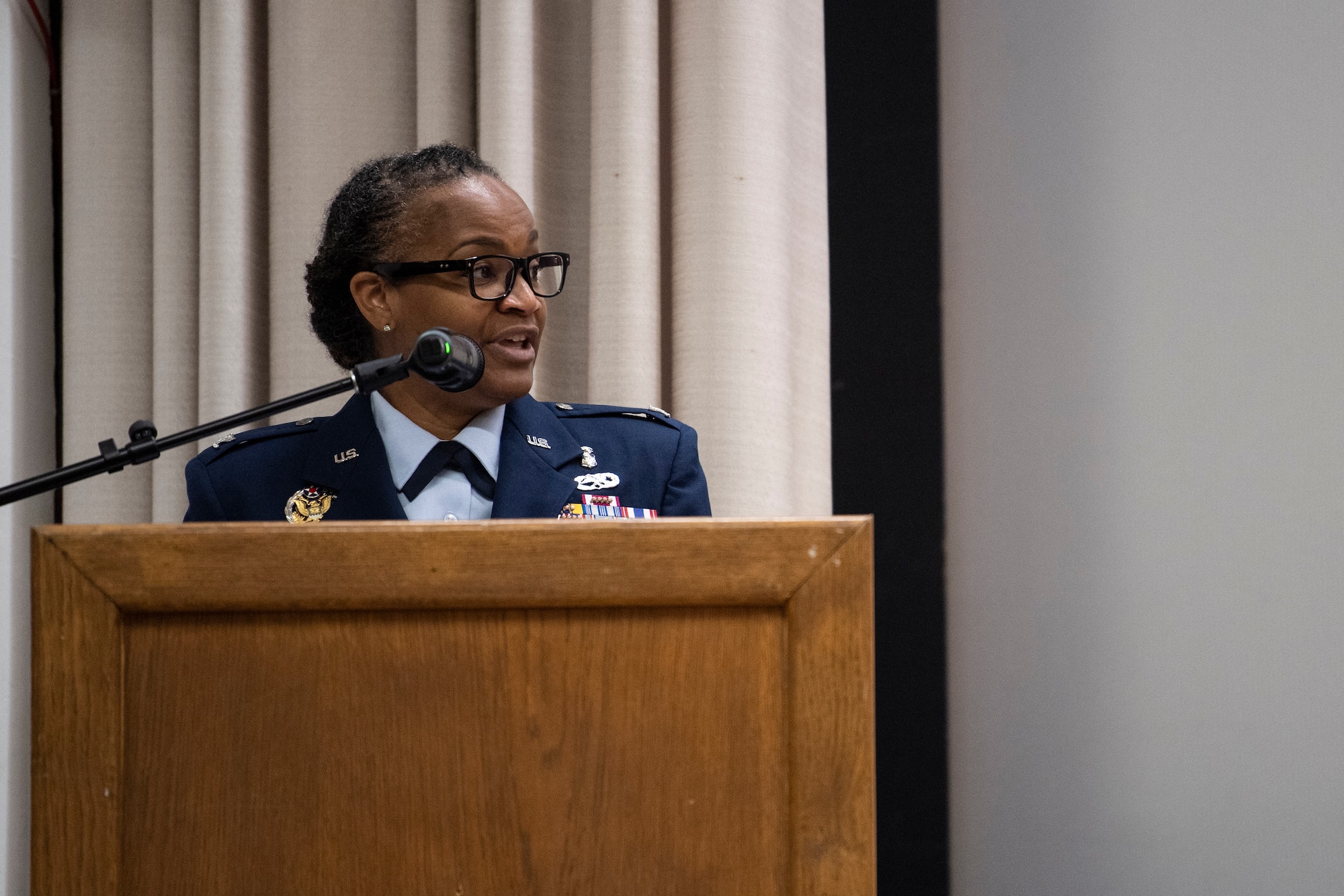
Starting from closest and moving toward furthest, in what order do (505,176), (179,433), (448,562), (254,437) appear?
(448,562), (179,433), (254,437), (505,176)

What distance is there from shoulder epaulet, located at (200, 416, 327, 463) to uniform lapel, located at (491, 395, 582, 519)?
25 cm

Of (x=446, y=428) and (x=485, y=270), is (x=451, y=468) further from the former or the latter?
(x=485, y=270)

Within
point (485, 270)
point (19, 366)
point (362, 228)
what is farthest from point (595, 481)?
point (19, 366)

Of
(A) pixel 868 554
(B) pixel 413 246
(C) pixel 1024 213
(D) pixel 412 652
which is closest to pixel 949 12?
(C) pixel 1024 213

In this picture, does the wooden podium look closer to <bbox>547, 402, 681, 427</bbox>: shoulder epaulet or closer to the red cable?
<bbox>547, 402, 681, 427</bbox>: shoulder epaulet

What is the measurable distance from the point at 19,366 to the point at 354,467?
0.81 meters

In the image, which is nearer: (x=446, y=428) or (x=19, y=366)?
(x=446, y=428)

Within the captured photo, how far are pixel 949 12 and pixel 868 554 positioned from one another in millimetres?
1346

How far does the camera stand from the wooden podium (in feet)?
1.90

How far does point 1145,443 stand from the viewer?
1519 millimetres

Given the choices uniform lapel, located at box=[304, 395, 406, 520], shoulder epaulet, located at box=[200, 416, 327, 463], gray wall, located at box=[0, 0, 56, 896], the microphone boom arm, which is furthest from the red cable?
the microphone boom arm

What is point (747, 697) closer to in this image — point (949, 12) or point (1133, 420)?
point (1133, 420)

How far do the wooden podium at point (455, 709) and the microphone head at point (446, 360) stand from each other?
0.71 feet

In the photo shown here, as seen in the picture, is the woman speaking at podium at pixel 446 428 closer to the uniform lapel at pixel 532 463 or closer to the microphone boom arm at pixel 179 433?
the uniform lapel at pixel 532 463
